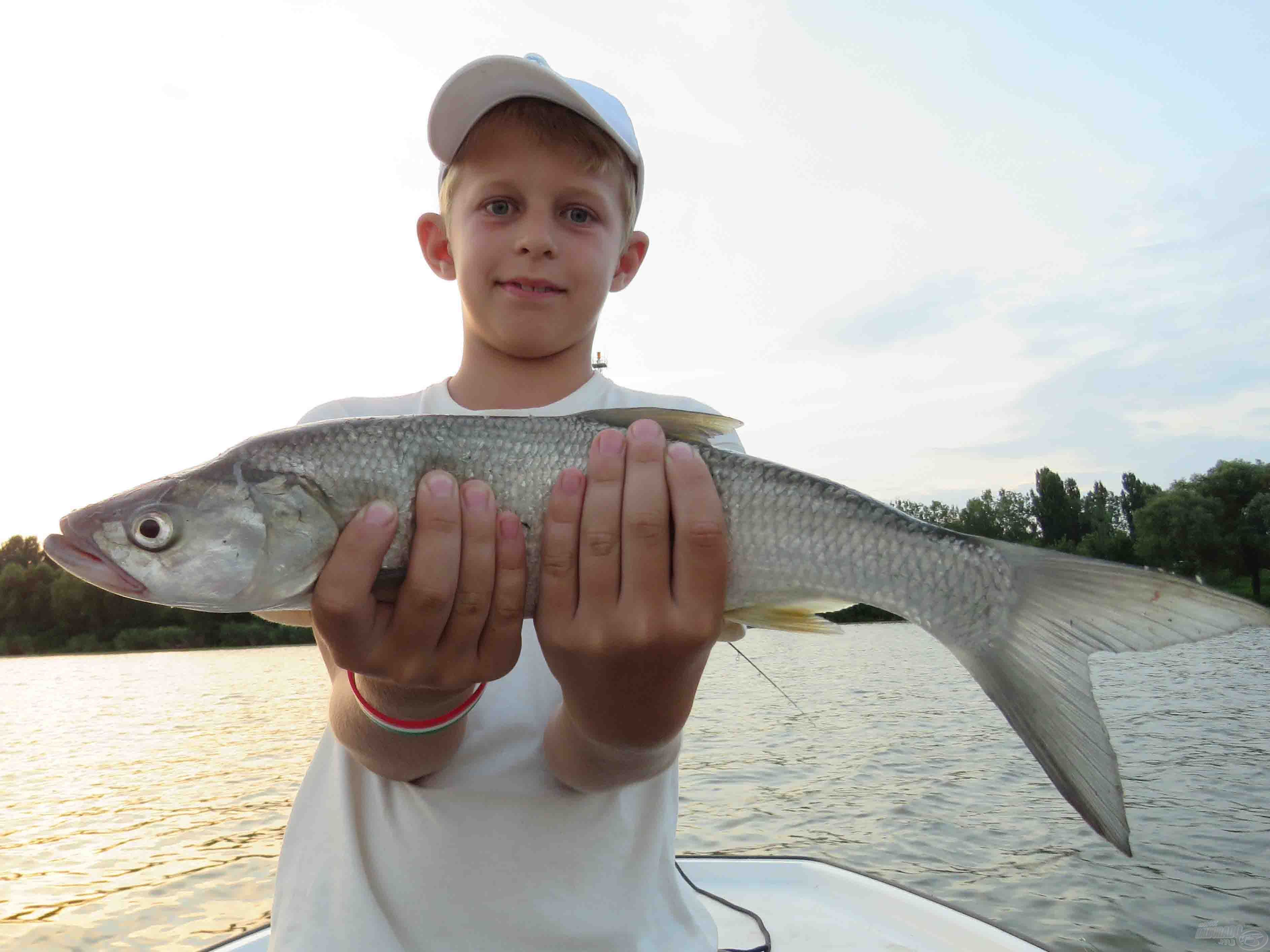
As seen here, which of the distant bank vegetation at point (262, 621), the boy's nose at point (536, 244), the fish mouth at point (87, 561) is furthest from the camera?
the distant bank vegetation at point (262, 621)

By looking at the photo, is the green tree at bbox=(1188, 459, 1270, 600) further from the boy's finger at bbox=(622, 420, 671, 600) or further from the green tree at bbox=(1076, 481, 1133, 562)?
the boy's finger at bbox=(622, 420, 671, 600)

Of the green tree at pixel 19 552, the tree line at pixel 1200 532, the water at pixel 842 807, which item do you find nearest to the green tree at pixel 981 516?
Result: the tree line at pixel 1200 532

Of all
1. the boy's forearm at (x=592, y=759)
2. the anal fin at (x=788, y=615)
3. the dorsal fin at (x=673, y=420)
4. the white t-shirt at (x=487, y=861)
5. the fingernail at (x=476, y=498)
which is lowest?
the white t-shirt at (x=487, y=861)

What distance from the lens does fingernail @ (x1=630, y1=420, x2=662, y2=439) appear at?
225cm

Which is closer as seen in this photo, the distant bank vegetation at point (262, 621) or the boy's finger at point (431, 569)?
the boy's finger at point (431, 569)

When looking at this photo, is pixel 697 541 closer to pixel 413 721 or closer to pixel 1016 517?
pixel 413 721

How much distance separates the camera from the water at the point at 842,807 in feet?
32.8

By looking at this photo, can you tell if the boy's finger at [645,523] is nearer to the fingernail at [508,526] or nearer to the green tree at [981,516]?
the fingernail at [508,526]

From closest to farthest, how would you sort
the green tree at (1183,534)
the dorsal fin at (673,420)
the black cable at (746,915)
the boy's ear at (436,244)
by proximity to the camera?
the dorsal fin at (673,420) < the boy's ear at (436,244) < the black cable at (746,915) < the green tree at (1183,534)

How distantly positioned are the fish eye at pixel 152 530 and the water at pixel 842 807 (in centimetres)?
272

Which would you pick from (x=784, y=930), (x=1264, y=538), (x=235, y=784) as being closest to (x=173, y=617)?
(x=235, y=784)

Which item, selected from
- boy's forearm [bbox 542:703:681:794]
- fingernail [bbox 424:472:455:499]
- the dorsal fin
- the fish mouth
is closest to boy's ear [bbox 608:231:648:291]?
the dorsal fin

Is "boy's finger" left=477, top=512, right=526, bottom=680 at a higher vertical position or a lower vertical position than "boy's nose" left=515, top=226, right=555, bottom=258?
lower

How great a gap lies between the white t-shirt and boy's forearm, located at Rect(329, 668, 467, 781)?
0.14m
